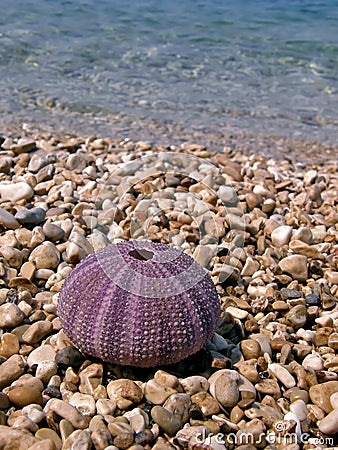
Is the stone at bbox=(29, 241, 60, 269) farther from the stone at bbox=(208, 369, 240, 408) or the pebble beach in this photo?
the stone at bbox=(208, 369, 240, 408)

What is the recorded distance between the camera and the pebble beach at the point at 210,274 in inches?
112

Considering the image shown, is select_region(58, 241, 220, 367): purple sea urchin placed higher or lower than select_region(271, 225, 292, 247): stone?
higher

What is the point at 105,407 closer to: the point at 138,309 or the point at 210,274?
the point at 138,309

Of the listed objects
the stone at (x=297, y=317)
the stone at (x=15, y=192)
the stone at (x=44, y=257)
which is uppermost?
the stone at (x=15, y=192)

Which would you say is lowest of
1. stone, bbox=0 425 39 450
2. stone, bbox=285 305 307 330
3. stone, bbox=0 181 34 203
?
stone, bbox=285 305 307 330

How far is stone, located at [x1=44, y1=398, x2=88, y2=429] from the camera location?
9.07 feet

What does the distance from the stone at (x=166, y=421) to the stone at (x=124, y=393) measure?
15cm

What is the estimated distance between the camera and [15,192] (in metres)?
5.10

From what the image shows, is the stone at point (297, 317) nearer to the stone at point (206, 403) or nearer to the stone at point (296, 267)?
the stone at point (296, 267)

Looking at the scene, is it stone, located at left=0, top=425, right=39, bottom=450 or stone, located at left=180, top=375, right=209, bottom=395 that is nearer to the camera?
stone, located at left=0, top=425, right=39, bottom=450

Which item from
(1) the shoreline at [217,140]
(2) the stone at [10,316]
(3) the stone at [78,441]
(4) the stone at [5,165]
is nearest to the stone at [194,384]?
(3) the stone at [78,441]

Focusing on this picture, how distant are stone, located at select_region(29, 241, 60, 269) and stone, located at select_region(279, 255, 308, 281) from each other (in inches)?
74.6

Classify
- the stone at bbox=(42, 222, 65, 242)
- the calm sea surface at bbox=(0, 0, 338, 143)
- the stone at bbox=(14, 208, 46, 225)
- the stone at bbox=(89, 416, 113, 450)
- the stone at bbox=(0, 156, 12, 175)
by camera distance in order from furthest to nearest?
the calm sea surface at bbox=(0, 0, 338, 143) < the stone at bbox=(0, 156, 12, 175) < the stone at bbox=(14, 208, 46, 225) < the stone at bbox=(42, 222, 65, 242) < the stone at bbox=(89, 416, 113, 450)

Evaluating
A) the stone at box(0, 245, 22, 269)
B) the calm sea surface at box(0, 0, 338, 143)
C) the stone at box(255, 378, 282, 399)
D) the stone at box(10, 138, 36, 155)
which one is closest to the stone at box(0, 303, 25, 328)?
the stone at box(0, 245, 22, 269)
